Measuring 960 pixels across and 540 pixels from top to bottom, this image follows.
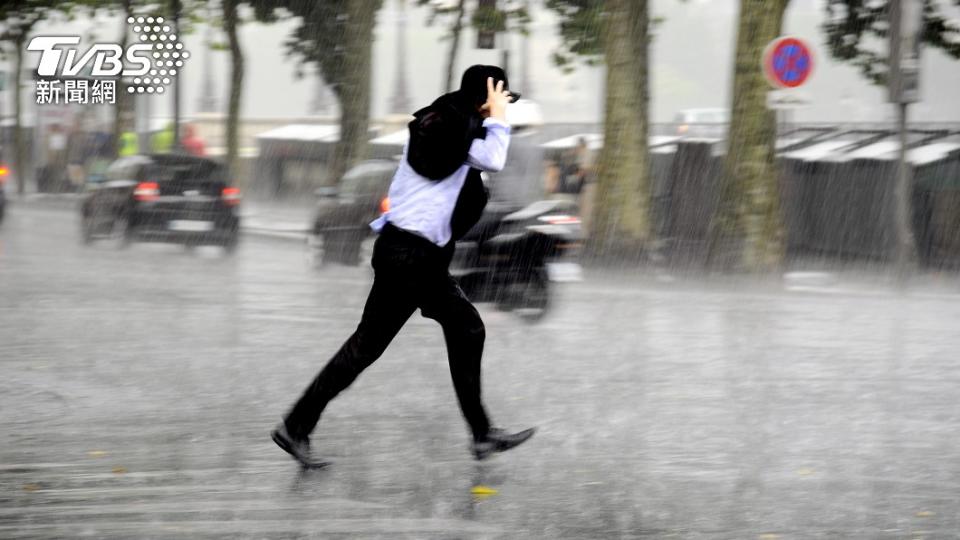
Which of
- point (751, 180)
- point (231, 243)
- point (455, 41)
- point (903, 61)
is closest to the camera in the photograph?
point (903, 61)

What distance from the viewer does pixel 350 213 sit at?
2062 centimetres

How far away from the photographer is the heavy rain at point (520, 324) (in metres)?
6.66

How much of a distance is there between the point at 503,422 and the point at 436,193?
1.87 m

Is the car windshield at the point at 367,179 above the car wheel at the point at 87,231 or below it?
above

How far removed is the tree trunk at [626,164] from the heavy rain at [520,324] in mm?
41

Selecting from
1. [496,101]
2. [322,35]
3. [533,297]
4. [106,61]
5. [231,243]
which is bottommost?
[231,243]

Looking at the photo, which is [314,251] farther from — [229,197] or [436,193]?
[436,193]

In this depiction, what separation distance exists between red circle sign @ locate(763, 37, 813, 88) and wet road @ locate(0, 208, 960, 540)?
3699 millimetres

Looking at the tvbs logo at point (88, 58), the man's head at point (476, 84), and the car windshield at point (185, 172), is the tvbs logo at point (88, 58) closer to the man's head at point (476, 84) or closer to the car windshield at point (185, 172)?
the car windshield at point (185, 172)

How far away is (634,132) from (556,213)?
25.8 feet

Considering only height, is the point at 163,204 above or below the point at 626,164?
below

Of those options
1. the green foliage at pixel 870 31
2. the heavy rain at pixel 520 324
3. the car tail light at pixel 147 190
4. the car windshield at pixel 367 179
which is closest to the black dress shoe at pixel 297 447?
the heavy rain at pixel 520 324

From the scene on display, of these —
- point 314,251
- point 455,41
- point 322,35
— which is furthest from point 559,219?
point 322,35

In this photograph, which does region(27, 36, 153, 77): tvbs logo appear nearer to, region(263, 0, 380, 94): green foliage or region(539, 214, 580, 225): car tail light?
region(263, 0, 380, 94): green foliage
